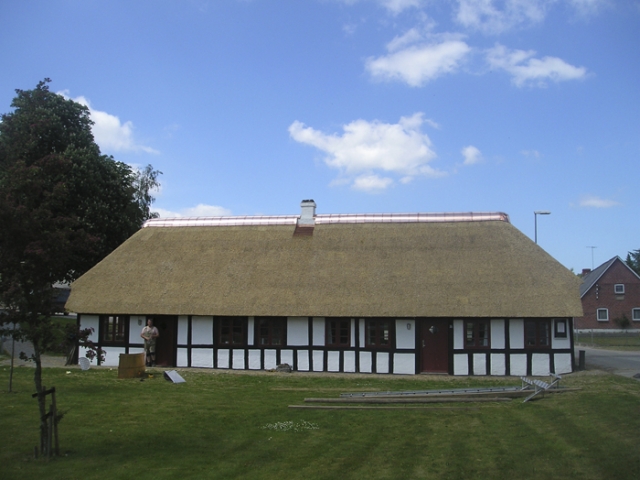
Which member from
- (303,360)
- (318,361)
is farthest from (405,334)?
(303,360)

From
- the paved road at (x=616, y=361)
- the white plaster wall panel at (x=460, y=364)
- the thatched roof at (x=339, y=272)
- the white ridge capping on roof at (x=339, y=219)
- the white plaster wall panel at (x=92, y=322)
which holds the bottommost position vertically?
the paved road at (x=616, y=361)

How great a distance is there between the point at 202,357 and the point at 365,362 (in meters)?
6.25

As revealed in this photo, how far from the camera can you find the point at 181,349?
23516mm

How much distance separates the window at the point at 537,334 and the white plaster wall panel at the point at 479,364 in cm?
158

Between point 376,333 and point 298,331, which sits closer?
point 376,333

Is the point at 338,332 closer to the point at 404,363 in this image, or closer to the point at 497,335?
the point at 404,363

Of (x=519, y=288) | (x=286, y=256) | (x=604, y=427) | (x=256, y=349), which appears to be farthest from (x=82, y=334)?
(x=519, y=288)

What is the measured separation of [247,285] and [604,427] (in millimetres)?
14390

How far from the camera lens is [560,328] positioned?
71.8 feet

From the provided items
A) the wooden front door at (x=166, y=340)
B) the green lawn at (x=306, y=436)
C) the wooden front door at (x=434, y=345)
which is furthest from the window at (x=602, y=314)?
the wooden front door at (x=166, y=340)

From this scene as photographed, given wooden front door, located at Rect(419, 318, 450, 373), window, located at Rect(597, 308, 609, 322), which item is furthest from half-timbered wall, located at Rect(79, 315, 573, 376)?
window, located at Rect(597, 308, 609, 322)

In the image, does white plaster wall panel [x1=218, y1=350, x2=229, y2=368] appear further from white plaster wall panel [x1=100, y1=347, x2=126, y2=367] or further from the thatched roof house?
white plaster wall panel [x1=100, y1=347, x2=126, y2=367]

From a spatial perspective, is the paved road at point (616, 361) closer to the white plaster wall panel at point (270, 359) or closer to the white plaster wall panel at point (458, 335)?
the white plaster wall panel at point (458, 335)

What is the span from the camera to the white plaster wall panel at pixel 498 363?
71.2ft
